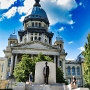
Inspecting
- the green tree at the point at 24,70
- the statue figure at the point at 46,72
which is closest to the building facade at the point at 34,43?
the green tree at the point at 24,70

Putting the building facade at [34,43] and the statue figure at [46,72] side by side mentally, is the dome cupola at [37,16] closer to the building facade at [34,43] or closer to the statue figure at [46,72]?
the building facade at [34,43]

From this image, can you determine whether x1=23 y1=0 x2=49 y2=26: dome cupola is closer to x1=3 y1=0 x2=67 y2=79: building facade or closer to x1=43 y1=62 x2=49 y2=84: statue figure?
x1=3 y1=0 x2=67 y2=79: building facade

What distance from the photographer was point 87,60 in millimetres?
28312

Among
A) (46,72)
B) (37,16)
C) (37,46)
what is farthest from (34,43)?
(46,72)

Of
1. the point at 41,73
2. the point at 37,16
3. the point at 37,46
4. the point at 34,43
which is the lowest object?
the point at 41,73

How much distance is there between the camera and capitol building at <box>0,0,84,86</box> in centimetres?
6025

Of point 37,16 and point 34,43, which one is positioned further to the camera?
point 37,16

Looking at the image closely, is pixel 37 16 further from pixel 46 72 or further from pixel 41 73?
pixel 46 72

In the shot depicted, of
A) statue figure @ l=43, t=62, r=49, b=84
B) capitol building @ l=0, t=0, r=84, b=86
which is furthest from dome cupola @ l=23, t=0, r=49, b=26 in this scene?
statue figure @ l=43, t=62, r=49, b=84

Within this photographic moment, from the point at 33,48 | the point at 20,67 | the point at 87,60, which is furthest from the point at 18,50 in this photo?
the point at 87,60

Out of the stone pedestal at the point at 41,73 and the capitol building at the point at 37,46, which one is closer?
the stone pedestal at the point at 41,73

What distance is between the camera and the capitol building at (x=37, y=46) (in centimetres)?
6025

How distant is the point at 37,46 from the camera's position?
60969mm

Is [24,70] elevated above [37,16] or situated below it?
below
